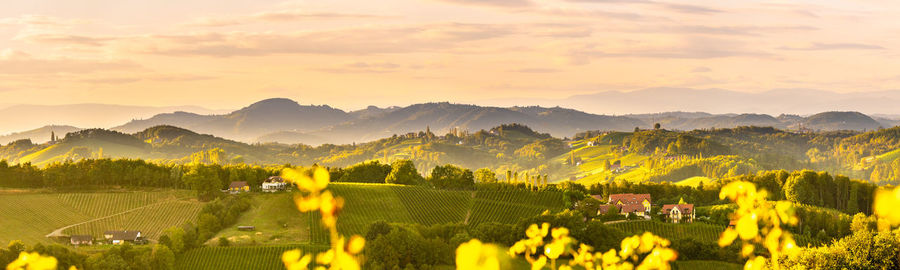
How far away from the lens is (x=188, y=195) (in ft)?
315

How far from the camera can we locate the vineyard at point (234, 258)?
62250 millimetres

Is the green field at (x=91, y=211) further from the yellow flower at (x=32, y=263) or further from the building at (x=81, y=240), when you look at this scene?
the yellow flower at (x=32, y=263)

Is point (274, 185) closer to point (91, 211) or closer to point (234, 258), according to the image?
point (91, 211)

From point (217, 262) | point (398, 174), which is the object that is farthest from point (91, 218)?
point (398, 174)

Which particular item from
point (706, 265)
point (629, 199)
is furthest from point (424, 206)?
point (706, 265)

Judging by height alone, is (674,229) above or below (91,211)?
below

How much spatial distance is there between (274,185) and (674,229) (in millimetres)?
57426

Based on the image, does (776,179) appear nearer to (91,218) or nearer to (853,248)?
(853,248)

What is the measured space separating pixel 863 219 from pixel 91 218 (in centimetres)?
9601

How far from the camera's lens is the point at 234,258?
63.9 metres

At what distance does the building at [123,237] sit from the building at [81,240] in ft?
5.89

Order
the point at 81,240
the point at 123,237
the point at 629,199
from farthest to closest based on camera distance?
1. the point at 629,199
2. the point at 123,237
3. the point at 81,240

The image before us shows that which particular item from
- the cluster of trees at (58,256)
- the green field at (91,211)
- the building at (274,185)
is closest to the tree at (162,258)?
the cluster of trees at (58,256)

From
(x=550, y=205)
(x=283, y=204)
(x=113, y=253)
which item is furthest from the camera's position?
(x=550, y=205)
